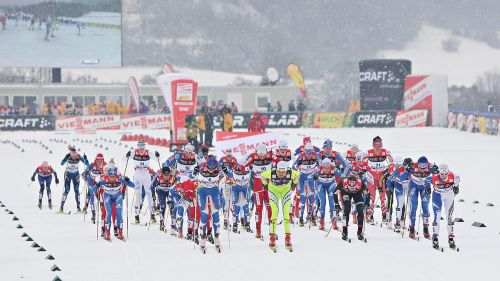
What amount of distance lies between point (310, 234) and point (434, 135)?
121ft

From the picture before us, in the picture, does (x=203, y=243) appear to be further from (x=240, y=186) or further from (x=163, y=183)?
(x=163, y=183)

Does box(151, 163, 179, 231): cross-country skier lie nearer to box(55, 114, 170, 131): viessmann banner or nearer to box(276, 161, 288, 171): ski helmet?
box(276, 161, 288, 171): ski helmet

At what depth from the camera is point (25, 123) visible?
66.0m

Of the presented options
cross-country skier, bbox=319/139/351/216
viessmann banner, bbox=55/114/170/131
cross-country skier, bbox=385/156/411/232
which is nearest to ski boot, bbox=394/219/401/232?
cross-country skier, bbox=385/156/411/232

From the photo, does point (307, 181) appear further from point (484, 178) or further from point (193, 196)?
point (484, 178)

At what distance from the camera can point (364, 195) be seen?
63.0ft

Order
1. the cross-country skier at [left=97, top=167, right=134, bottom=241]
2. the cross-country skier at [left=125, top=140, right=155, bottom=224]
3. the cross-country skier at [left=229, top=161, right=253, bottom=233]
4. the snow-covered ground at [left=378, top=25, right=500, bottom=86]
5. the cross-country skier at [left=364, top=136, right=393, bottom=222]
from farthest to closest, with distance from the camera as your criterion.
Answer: the snow-covered ground at [left=378, top=25, right=500, bottom=86]
the cross-country skier at [left=125, top=140, right=155, bottom=224]
the cross-country skier at [left=364, top=136, right=393, bottom=222]
the cross-country skier at [left=229, top=161, right=253, bottom=233]
the cross-country skier at [left=97, top=167, right=134, bottom=241]

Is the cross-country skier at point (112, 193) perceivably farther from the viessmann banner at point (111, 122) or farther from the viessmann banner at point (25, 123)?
the viessmann banner at point (25, 123)

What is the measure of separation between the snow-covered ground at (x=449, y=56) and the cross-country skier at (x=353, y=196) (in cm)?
12417

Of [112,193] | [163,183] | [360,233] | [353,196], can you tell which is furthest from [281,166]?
[112,193]

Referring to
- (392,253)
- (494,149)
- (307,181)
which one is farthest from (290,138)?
(392,253)

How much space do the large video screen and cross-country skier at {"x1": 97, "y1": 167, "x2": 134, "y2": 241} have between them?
57558 mm

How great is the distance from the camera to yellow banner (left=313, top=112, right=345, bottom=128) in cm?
6762

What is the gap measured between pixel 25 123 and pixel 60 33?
1239 cm
